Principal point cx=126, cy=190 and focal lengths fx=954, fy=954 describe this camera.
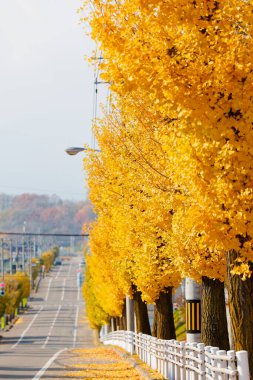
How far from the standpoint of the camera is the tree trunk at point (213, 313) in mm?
22312

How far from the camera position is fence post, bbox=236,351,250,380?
520 inches

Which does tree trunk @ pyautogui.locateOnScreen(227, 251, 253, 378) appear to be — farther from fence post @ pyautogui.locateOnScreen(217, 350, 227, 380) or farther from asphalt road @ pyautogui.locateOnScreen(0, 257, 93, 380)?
asphalt road @ pyautogui.locateOnScreen(0, 257, 93, 380)

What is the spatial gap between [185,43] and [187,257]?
329 inches

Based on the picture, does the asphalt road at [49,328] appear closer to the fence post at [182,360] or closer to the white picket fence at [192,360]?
the white picket fence at [192,360]

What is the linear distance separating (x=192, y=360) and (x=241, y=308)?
3.82 meters

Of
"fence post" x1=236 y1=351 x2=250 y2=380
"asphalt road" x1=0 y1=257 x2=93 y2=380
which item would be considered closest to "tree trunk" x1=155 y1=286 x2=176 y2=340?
"asphalt road" x1=0 y1=257 x2=93 y2=380

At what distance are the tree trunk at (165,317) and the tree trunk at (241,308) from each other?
15.9m

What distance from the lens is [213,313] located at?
878 inches

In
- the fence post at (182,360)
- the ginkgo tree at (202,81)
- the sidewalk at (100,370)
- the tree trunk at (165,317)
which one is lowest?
the sidewalk at (100,370)

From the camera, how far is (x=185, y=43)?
14039 mm

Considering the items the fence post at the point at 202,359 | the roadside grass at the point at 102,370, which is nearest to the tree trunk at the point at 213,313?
the roadside grass at the point at 102,370

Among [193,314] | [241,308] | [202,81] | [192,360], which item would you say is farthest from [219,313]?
[202,81]

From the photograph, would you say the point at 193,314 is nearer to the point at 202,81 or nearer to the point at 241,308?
the point at 241,308

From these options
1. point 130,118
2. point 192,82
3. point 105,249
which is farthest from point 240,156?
point 105,249
